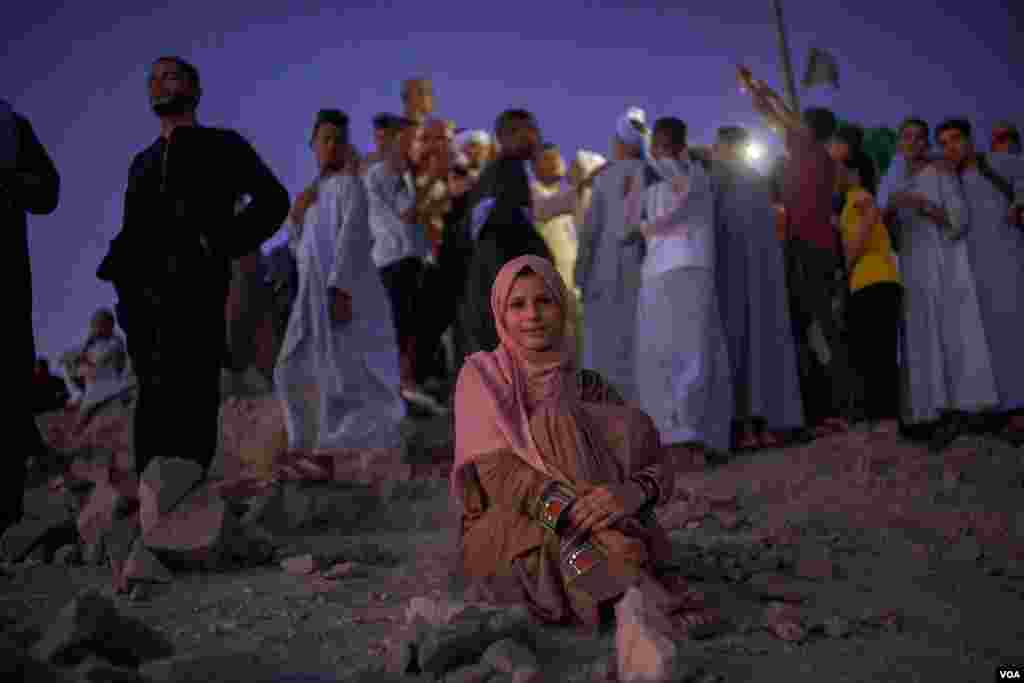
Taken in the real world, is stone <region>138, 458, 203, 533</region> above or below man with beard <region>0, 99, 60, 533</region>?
below

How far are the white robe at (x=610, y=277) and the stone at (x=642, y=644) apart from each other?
4.24 metres

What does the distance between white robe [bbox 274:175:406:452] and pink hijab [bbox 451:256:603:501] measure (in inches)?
99.0

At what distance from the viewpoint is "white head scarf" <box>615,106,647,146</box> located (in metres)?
6.11

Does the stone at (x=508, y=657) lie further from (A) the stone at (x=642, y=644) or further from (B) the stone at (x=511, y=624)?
(A) the stone at (x=642, y=644)

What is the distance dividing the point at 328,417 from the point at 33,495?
2.25 metres

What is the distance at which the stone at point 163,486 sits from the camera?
2859mm

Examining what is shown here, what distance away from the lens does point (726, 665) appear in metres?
1.95

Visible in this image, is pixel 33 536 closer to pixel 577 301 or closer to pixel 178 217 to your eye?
pixel 178 217

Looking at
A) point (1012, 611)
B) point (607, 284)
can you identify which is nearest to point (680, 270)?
point (607, 284)

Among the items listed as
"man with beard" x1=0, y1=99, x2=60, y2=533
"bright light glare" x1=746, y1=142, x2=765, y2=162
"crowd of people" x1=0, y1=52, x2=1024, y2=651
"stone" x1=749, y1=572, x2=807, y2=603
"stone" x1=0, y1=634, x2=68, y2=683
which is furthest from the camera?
"bright light glare" x1=746, y1=142, x2=765, y2=162

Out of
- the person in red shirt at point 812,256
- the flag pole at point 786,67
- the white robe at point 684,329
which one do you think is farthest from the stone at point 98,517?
the flag pole at point 786,67

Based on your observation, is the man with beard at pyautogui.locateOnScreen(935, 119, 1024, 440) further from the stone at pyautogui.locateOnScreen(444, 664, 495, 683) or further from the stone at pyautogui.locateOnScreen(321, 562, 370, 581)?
the stone at pyautogui.locateOnScreen(444, 664, 495, 683)

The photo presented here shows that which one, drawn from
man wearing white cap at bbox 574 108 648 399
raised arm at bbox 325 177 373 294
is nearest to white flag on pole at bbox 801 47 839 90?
man wearing white cap at bbox 574 108 648 399

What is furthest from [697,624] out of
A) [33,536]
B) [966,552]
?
[33,536]
